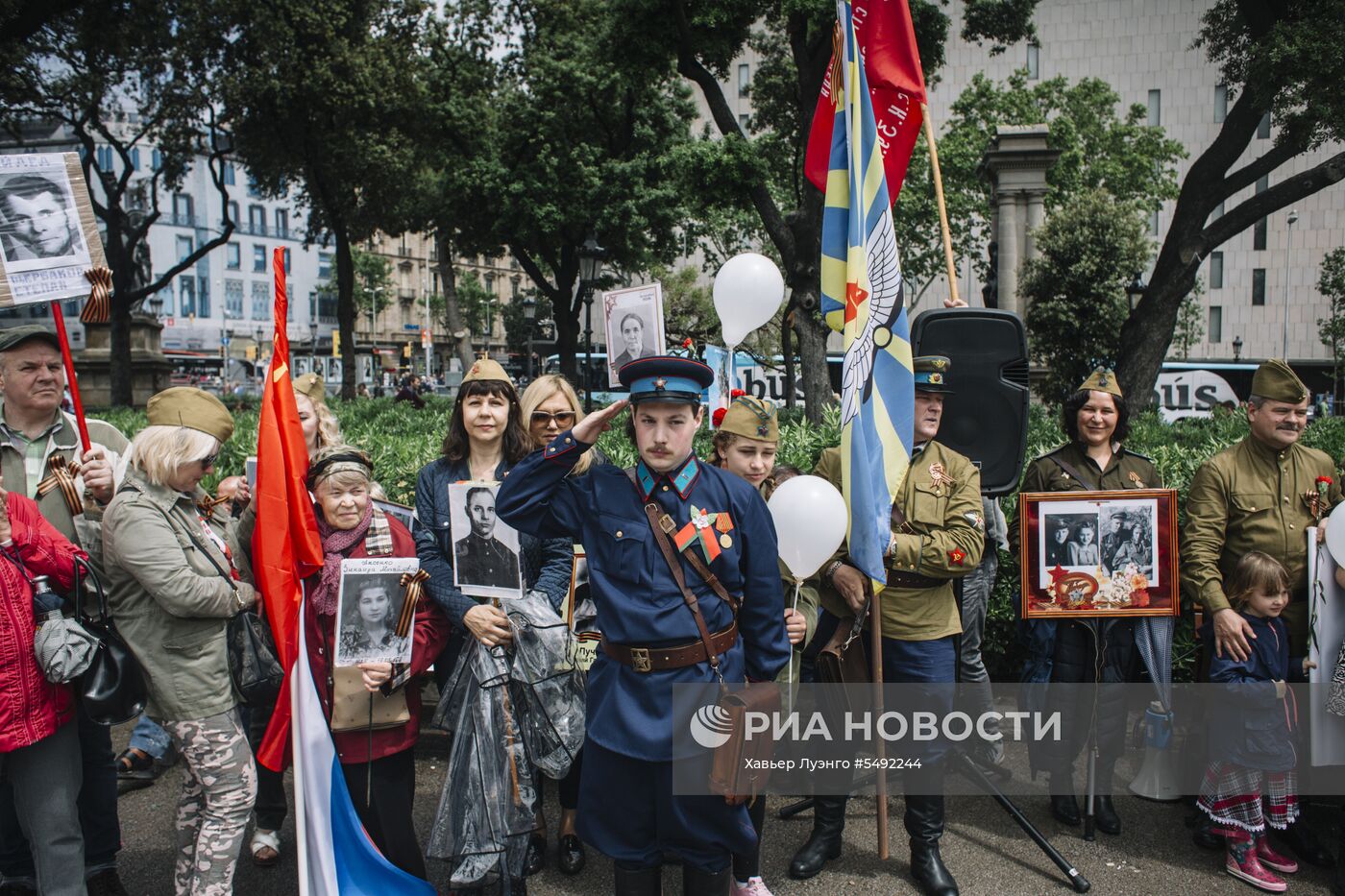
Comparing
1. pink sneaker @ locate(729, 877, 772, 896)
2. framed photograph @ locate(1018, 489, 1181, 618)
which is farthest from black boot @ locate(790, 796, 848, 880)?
framed photograph @ locate(1018, 489, 1181, 618)

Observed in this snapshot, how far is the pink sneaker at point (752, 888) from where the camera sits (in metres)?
3.64

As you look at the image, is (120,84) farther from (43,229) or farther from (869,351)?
(869,351)

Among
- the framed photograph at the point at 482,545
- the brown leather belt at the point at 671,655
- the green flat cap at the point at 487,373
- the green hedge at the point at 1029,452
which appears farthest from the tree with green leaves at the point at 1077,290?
the brown leather belt at the point at 671,655

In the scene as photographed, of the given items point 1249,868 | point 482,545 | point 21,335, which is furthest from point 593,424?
point 1249,868

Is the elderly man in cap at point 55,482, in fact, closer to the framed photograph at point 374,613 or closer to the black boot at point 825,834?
the framed photograph at point 374,613

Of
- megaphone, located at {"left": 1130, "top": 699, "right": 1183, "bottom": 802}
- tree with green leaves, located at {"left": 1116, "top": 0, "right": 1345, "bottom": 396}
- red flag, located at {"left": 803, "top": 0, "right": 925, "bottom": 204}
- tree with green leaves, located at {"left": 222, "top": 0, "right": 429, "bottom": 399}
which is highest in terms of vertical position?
tree with green leaves, located at {"left": 222, "top": 0, "right": 429, "bottom": 399}

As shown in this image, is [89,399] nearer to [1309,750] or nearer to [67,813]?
[67,813]

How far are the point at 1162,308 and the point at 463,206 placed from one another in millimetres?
15574

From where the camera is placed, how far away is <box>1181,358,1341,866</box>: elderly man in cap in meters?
4.17

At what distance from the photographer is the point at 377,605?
344 cm

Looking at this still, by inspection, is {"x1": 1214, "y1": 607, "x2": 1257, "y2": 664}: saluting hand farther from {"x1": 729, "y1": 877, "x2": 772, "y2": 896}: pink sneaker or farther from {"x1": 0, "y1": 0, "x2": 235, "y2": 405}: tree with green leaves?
{"x1": 0, "y1": 0, "x2": 235, "y2": 405}: tree with green leaves

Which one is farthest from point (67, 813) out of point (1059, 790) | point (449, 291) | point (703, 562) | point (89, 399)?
point (449, 291)

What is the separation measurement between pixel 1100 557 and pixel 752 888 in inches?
86.6

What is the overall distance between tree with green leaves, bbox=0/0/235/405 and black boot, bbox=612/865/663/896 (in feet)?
47.3
